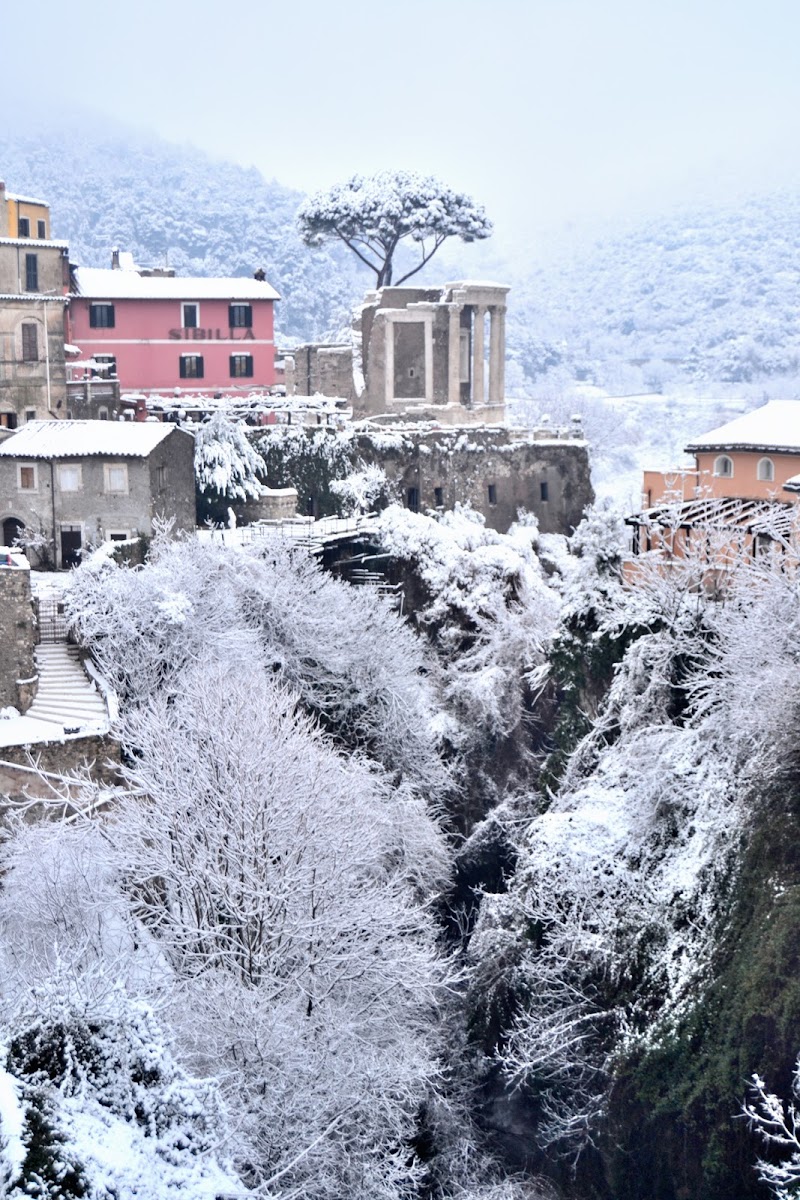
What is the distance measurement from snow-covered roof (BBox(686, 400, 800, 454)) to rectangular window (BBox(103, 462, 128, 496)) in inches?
613

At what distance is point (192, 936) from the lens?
26406 mm

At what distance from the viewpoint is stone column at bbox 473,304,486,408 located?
64500 millimetres

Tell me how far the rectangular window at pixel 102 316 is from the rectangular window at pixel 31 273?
261 inches

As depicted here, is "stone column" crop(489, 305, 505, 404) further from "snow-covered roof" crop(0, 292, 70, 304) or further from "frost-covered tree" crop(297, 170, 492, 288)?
"snow-covered roof" crop(0, 292, 70, 304)

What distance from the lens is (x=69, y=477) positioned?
44750 millimetres

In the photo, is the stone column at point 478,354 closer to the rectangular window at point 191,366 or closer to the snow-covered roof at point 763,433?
the rectangular window at point 191,366

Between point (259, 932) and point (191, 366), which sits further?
point (191, 366)

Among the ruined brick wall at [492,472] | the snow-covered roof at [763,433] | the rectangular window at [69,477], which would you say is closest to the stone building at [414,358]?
the ruined brick wall at [492,472]

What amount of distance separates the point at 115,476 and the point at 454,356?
21959 mm

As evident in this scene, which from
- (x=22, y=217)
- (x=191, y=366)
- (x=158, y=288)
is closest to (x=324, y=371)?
(x=191, y=366)

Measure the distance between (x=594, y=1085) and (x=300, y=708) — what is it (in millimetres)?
14041

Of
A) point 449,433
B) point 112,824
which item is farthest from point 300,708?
point 449,433

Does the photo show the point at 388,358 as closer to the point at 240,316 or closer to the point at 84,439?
the point at 240,316

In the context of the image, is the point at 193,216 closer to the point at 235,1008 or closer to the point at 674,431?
the point at 674,431
